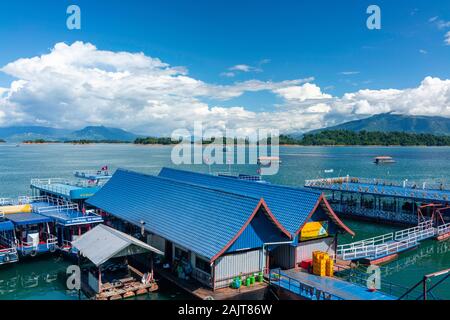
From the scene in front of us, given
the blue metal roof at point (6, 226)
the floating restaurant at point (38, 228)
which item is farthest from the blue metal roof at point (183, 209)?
the blue metal roof at point (6, 226)

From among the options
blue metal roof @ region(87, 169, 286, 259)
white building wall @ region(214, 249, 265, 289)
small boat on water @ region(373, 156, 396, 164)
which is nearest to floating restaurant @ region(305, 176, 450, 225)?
white building wall @ region(214, 249, 265, 289)

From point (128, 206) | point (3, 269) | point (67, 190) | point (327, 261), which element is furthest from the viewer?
point (67, 190)

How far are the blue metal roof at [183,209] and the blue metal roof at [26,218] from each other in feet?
14.6

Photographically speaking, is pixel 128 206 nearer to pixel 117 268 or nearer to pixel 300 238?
pixel 117 268

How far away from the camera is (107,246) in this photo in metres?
22.1

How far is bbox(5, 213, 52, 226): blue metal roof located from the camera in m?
29.4

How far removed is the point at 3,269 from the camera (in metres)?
27.8

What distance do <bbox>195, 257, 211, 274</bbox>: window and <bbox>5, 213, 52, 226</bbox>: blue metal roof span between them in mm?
15193

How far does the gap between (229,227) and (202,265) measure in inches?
113

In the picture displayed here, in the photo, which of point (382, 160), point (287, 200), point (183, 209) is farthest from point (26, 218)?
point (382, 160)

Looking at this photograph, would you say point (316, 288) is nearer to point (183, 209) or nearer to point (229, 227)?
point (229, 227)

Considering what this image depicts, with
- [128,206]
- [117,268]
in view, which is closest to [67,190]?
[128,206]

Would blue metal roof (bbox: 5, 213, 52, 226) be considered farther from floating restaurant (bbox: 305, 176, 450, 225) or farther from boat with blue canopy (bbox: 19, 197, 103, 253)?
floating restaurant (bbox: 305, 176, 450, 225)

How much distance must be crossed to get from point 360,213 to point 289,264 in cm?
2803
